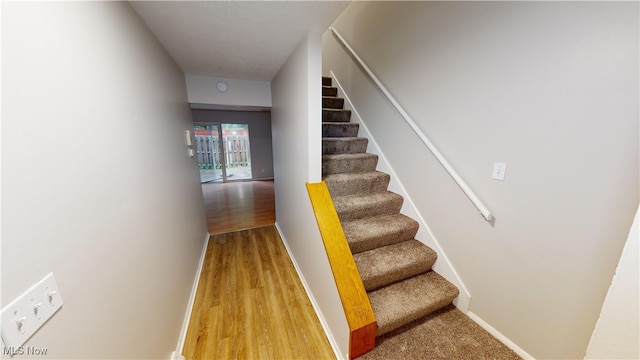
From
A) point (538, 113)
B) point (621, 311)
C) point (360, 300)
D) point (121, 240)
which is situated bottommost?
point (360, 300)

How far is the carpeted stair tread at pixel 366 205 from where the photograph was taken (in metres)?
1.84

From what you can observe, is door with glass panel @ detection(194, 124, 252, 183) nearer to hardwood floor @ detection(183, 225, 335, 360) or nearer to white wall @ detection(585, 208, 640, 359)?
hardwood floor @ detection(183, 225, 335, 360)

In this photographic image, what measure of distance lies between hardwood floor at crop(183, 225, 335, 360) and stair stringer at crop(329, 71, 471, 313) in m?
1.04

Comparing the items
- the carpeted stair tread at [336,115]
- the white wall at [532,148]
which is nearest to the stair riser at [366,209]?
the white wall at [532,148]

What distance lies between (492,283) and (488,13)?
1708mm

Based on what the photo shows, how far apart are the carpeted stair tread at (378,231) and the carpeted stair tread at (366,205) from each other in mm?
A: 53

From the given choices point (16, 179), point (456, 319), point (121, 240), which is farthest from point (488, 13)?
point (121, 240)

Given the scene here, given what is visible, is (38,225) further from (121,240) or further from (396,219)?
(396,219)

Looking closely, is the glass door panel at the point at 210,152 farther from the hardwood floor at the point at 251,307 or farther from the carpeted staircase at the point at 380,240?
the carpeted staircase at the point at 380,240

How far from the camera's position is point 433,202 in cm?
171

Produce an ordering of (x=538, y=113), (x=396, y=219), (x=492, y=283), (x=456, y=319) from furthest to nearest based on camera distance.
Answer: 1. (x=396, y=219)
2. (x=456, y=319)
3. (x=492, y=283)
4. (x=538, y=113)

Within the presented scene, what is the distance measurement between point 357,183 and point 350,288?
102 cm

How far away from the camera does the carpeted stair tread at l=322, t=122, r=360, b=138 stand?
2457 millimetres

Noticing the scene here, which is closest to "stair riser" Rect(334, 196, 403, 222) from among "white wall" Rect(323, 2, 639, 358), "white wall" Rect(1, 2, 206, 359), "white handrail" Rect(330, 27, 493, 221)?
"white wall" Rect(323, 2, 639, 358)
